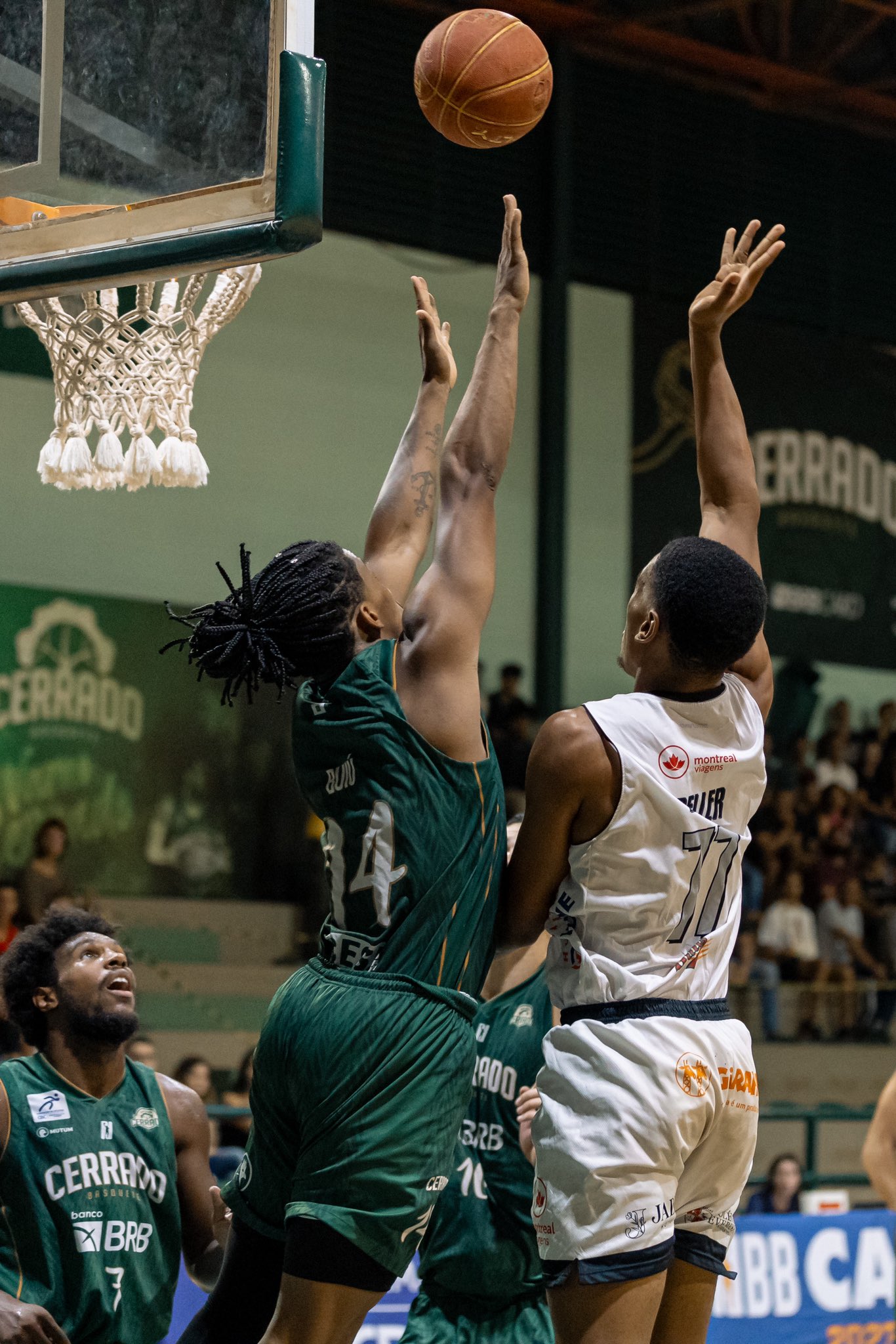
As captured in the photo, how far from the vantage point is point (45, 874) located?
434 inches

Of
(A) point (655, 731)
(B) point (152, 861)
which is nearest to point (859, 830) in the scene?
(B) point (152, 861)

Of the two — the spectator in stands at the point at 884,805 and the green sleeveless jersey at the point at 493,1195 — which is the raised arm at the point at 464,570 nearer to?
the green sleeveless jersey at the point at 493,1195

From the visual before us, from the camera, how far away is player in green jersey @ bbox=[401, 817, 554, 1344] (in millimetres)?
4301

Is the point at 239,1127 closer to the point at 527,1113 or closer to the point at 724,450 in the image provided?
the point at 527,1113

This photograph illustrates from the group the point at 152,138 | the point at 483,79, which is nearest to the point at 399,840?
the point at 152,138

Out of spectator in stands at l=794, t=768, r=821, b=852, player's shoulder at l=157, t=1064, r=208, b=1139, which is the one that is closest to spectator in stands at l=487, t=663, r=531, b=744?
spectator in stands at l=794, t=768, r=821, b=852

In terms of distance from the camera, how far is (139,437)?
197 inches

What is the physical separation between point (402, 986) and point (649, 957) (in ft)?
1.50

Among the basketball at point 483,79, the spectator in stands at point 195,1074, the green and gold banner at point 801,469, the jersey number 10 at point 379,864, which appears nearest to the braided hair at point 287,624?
the jersey number 10 at point 379,864

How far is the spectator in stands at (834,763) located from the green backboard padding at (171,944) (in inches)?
204

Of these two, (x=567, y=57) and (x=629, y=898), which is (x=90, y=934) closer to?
(x=629, y=898)

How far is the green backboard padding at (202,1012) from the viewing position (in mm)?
11258

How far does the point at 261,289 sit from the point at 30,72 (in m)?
8.16

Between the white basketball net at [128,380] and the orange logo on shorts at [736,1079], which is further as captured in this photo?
the white basketball net at [128,380]
